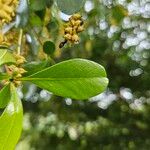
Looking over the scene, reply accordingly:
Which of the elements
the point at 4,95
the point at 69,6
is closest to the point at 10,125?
the point at 4,95

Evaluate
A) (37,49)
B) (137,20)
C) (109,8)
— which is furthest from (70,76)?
(137,20)

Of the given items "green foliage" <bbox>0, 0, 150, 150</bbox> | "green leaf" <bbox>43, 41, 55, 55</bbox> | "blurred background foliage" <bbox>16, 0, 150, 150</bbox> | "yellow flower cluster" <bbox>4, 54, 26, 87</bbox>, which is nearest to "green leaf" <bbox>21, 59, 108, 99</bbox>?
"yellow flower cluster" <bbox>4, 54, 26, 87</bbox>

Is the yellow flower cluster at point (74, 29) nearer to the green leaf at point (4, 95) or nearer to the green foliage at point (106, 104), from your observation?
the green leaf at point (4, 95)

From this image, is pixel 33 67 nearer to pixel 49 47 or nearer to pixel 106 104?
pixel 49 47

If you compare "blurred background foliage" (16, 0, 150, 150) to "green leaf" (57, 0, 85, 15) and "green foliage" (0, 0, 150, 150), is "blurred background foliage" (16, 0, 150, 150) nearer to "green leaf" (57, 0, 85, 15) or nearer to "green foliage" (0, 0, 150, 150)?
"green foliage" (0, 0, 150, 150)

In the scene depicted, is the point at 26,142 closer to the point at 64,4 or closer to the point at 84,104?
the point at 84,104

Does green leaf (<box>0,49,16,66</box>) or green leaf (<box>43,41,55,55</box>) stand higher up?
green leaf (<box>0,49,16,66</box>)
